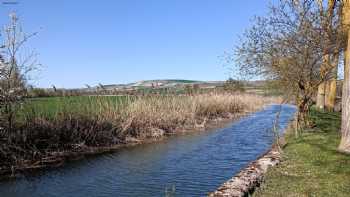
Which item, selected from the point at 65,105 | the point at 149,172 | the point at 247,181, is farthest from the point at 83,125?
Result: the point at 247,181

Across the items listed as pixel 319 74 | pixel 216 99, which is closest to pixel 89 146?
pixel 319 74

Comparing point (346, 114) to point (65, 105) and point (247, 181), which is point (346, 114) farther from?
point (65, 105)

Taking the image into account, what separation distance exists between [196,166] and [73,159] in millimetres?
4788

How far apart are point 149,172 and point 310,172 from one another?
5.01 meters

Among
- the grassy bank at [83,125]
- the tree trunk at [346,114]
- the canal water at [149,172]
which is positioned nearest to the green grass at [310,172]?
the tree trunk at [346,114]

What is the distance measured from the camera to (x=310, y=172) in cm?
792

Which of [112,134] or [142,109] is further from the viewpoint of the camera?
[142,109]

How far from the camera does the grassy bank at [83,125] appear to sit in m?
12.5

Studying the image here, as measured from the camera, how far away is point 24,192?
30.3 feet

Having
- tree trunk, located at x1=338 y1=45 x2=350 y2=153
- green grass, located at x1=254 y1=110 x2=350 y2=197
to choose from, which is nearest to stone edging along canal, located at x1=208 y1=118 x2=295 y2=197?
green grass, located at x1=254 y1=110 x2=350 y2=197

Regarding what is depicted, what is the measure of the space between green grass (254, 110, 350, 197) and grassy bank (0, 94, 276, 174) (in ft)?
26.7

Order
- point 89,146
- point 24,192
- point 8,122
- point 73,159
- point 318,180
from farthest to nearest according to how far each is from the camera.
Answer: point 89,146, point 73,159, point 8,122, point 24,192, point 318,180

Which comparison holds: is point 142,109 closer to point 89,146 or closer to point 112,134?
point 112,134

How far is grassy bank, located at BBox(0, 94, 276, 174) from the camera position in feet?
41.1
